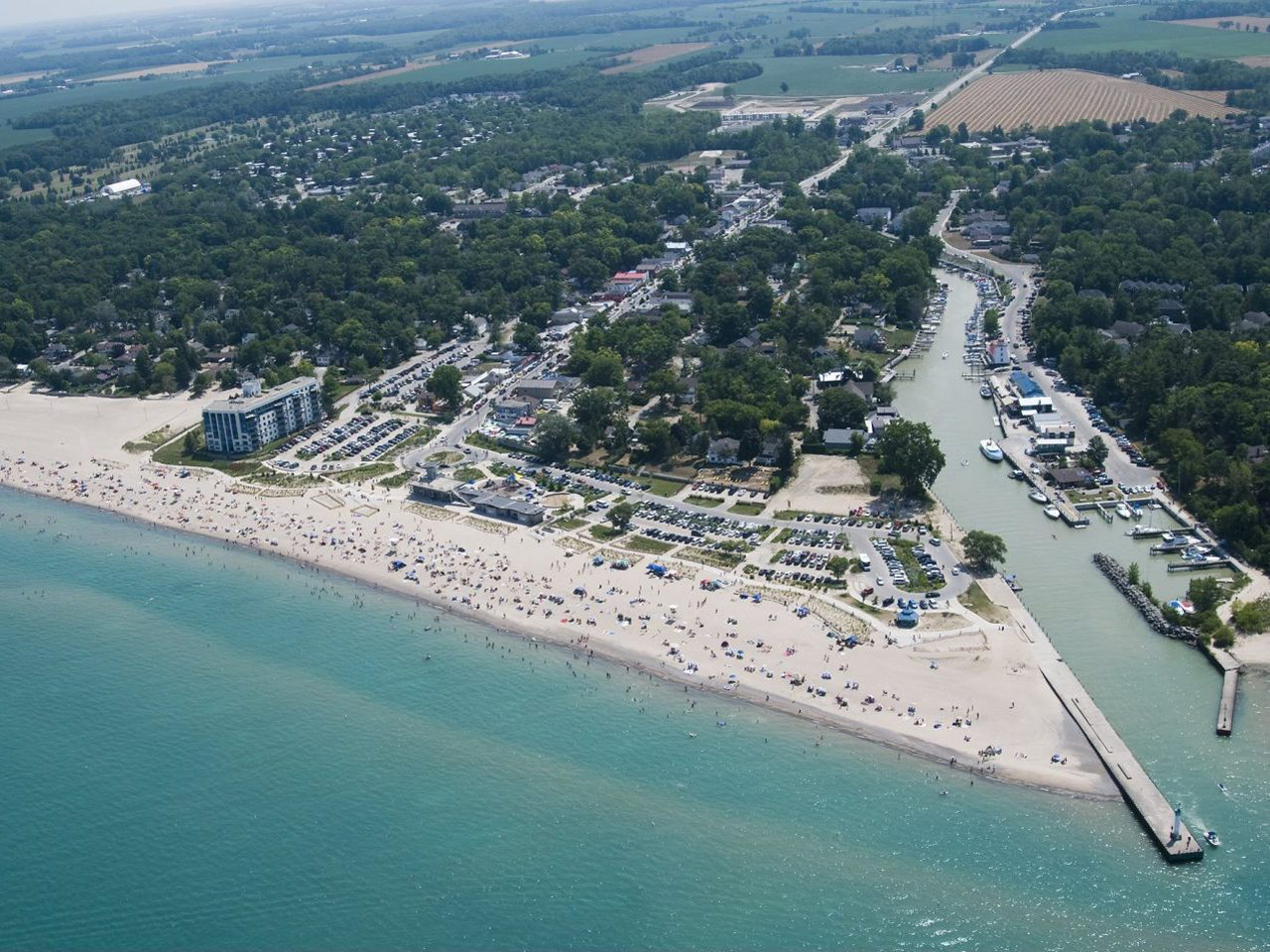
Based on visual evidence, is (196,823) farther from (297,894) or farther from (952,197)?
(952,197)

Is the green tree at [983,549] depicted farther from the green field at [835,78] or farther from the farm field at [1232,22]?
the farm field at [1232,22]

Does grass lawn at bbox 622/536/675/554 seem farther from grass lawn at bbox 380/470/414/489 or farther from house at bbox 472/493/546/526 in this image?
grass lawn at bbox 380/470/414/489

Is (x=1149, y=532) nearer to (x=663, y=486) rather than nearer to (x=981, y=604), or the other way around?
(x=981, y=604)

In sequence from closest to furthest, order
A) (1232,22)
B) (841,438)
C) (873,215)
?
(841,438), (873,215), (1232,22)

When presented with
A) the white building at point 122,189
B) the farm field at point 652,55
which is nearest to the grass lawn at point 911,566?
the white building at point 122,189

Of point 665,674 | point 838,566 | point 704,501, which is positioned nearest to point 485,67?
point 704,501

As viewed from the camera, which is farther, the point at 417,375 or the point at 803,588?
the point at 417,375

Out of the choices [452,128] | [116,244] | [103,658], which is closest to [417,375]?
[103,658]
